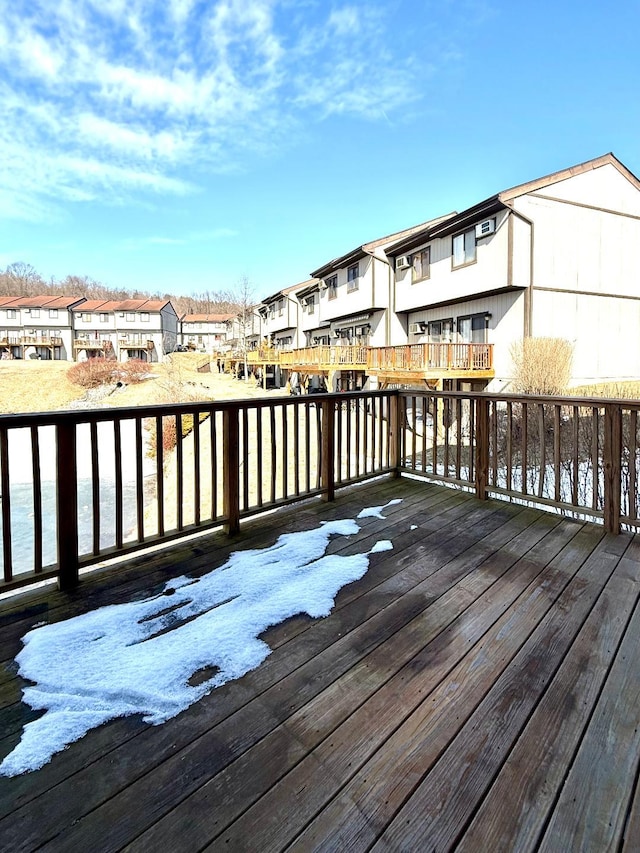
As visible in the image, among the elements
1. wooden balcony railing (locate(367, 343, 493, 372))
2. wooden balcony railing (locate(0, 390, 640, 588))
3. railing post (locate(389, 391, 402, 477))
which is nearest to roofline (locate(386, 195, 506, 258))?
Answer: wooden balcony railing (locate(367, 343, 493, 372))

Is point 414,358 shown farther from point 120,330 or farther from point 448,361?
point 120,330

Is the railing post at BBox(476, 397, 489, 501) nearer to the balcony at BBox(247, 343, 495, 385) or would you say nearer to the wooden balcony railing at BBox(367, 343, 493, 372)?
the balcony at BBox(247, 343, 495, 385)

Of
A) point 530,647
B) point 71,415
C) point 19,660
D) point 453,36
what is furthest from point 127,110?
point 530,647

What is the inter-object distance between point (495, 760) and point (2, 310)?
1980 inches

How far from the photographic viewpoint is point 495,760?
1290 mm

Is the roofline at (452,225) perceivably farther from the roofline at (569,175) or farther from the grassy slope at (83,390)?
the grassy slope at (83,390)

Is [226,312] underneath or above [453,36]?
above

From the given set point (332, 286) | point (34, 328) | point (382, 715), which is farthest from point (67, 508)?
point (34, 328)

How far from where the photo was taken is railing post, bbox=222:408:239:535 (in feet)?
10.2

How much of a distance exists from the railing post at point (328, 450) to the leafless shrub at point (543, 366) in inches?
351

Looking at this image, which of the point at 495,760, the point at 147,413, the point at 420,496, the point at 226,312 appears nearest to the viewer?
the point at 495,760

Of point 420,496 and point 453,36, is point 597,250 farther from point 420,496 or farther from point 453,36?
point 420,496

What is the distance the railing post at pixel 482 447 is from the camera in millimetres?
3867

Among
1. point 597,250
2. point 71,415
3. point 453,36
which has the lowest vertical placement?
point 71,415
